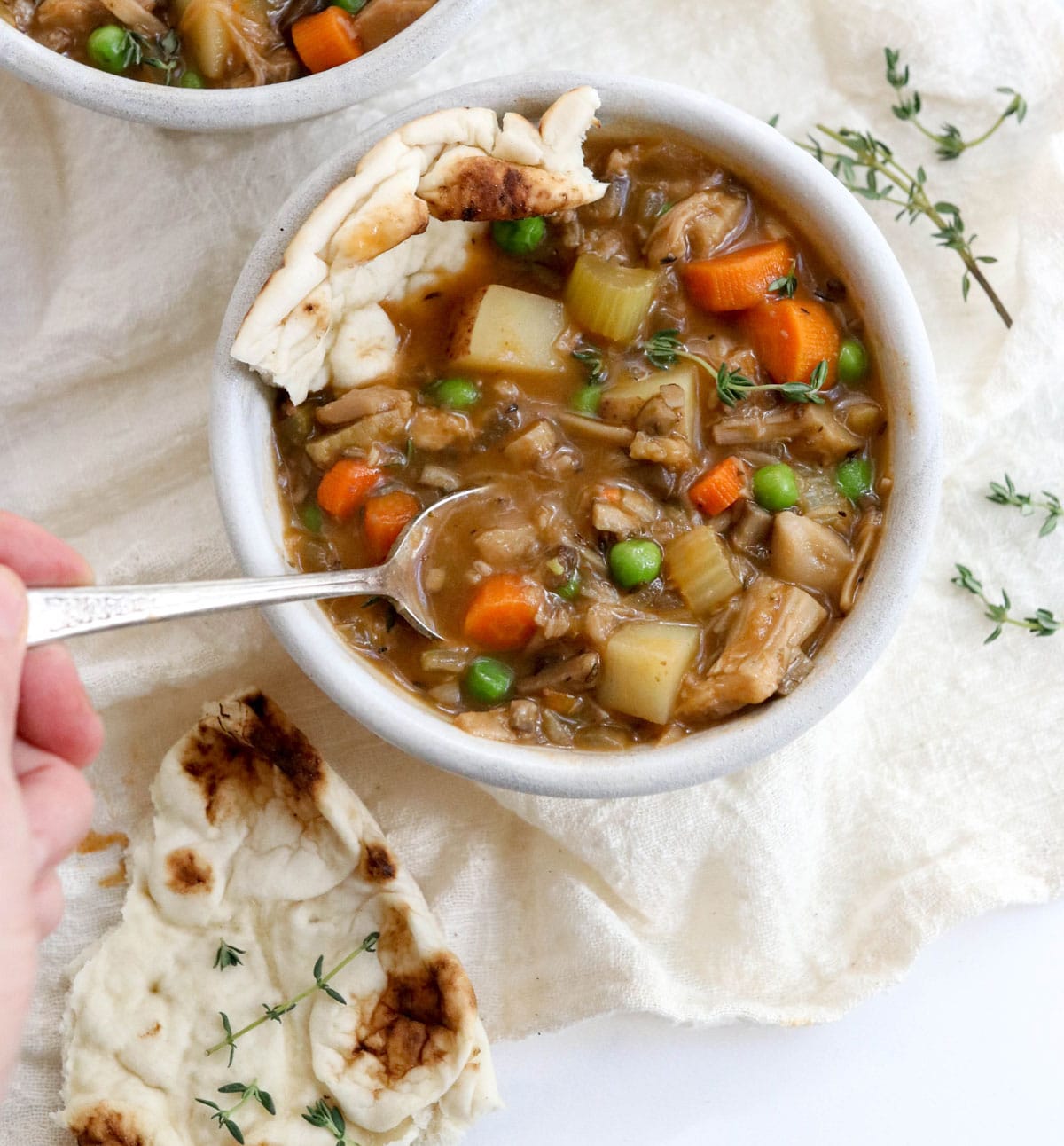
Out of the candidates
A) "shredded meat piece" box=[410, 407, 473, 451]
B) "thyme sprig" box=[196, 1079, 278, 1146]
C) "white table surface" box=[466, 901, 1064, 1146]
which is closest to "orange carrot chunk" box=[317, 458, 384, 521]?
"shredded meat piece" box=[410, 407, 473, 451]

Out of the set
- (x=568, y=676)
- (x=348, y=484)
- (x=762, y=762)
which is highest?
(x=348, y=484)

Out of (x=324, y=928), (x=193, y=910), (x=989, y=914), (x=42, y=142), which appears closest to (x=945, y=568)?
(x=989, y=914)

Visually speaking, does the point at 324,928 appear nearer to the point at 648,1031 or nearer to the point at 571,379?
the point at 648,1031

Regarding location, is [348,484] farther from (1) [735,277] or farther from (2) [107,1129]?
(2) [107,1129]

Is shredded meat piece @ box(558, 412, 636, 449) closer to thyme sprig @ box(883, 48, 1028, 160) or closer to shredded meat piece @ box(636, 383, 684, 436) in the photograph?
shredded meat piece @ box(636, 383, 684, 436)

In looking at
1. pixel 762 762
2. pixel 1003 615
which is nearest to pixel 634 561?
pixel 762 762

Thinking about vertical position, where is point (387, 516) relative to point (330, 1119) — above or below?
above
